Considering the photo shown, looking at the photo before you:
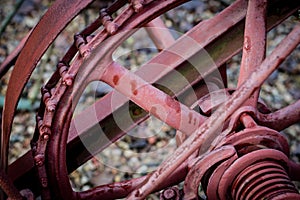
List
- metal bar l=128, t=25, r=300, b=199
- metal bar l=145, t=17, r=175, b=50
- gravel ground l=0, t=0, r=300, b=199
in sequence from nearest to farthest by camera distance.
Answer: metal bar l=128, t=25, r=300, b=199, metal bar l=145, t=17, r=175, b=50, gravel ground l=0, t=0, r=300, b=199

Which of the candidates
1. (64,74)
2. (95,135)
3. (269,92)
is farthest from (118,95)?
(269,92)

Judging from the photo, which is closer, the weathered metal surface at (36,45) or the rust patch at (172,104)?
the weathered metal surface at (36,45)

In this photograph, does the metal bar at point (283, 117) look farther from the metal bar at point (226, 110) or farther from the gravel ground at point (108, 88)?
the gravel ground at point (108, 88)

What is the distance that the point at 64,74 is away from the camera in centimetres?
139

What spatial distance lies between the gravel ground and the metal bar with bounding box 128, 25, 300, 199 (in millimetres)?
1007

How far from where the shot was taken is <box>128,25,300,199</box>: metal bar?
4.15 ft

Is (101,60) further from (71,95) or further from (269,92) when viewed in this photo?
(269,92)

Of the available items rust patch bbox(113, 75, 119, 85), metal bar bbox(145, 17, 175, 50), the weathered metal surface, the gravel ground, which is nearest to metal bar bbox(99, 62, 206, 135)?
rust patch bbox(113, 75, 119, 85)

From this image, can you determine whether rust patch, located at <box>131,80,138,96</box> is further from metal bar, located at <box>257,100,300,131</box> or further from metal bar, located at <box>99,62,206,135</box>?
metal bar, located at <box>257,100,300,131</box>

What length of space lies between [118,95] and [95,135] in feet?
0.42

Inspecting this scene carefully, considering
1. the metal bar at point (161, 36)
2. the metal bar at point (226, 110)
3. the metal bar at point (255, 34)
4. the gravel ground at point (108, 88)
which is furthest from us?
the gravel ground at point (108, 88)

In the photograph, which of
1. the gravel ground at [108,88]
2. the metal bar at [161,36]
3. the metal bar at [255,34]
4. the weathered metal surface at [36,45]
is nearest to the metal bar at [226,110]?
the metal bar at [255,34]

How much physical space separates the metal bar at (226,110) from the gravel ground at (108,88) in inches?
39.6

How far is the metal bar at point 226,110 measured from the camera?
4.15ft
